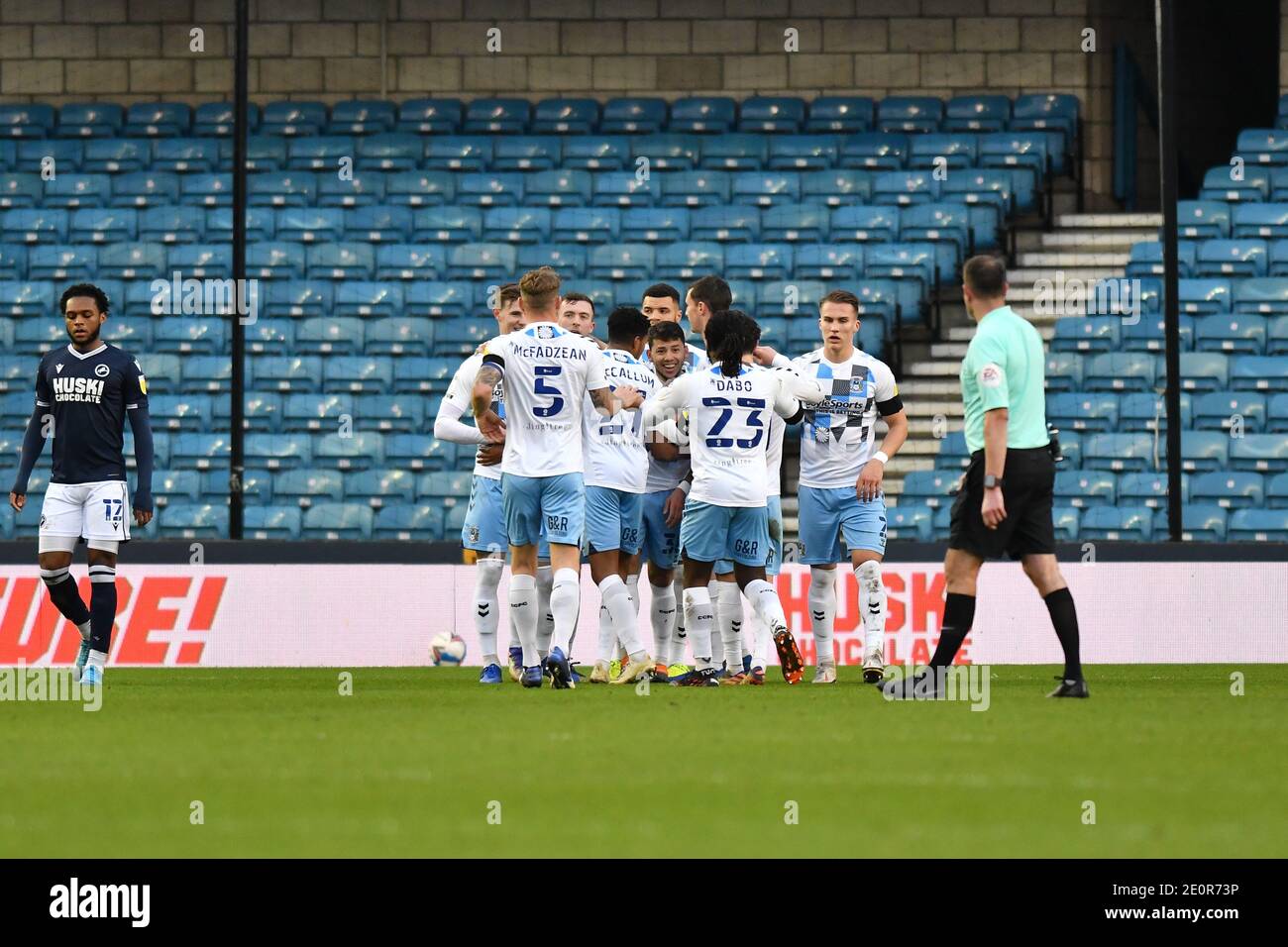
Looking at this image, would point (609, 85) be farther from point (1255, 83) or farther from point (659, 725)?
point (659, 725)

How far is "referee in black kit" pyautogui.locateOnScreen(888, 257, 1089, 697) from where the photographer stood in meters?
9.40

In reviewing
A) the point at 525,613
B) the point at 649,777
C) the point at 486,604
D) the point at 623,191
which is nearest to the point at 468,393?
the point at 486,604

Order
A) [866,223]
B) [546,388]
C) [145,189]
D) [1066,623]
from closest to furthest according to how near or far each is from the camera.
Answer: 1. [1066,623]
2. [546,388]
3. [866,223]
4. [145,189]

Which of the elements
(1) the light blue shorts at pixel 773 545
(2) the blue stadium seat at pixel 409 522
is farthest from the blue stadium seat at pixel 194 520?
(1) the light blue shorts at pixel 773 545

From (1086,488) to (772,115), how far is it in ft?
23.4

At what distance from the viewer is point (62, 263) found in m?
21.7

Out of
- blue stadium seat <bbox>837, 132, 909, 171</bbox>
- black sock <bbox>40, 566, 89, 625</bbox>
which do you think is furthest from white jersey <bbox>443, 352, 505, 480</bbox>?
blue stadium seat <bbox>837, 132, 909, 171</bbox>

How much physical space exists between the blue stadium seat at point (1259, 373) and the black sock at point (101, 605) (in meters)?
11.4

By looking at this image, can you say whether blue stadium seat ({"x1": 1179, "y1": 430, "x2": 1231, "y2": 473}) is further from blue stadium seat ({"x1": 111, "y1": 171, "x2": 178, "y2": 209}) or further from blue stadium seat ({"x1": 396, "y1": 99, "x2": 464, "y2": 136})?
blue stadium seat ({"x1": 111, "y1": 171, "x2": 178, "y2": 209})

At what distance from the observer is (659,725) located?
8234 mm

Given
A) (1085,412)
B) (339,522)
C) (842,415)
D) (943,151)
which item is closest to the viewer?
(842,415)

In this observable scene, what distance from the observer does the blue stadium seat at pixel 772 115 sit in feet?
76.0

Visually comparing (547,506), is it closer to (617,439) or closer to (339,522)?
(617,439)

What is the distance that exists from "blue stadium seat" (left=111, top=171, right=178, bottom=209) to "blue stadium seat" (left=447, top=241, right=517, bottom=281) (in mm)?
2956
